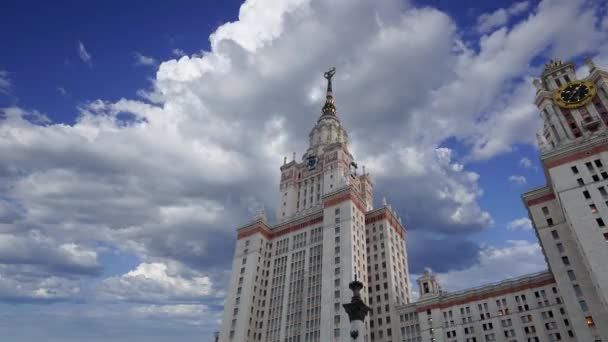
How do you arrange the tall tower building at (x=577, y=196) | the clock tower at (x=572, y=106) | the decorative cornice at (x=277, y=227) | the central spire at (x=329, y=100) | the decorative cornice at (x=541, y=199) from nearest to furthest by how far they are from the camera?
the tall tower building at (x=577, y=196) < the decorative cornice at (x=541, y=199) < the clock tower at (x=572, y=106) < the decorative cornice at (x=277, y=227) < the central spire at (x=329, y=100)

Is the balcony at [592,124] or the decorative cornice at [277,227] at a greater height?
the balcony at [592,124]

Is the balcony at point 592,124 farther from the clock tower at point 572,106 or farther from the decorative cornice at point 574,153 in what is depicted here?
the decorative cornice at point 574,153

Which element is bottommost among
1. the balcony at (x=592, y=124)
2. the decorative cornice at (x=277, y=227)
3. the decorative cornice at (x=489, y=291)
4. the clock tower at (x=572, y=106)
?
the decorative cornice at (x=489, y=291)

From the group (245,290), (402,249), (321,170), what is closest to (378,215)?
(402,249)

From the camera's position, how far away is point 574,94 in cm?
9212

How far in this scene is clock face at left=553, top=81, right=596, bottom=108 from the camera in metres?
90.0

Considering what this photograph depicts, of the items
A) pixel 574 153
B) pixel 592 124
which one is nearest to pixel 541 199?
pixel 574 153

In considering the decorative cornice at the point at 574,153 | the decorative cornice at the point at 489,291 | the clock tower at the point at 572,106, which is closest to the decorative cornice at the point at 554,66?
the clock tower at the point at 572,106

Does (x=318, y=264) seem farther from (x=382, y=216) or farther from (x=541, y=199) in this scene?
(x=541, y=199)

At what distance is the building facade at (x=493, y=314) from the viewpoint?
258 feet

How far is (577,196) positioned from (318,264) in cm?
6017

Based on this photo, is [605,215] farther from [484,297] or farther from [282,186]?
[282,186]

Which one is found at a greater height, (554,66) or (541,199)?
(554,66)

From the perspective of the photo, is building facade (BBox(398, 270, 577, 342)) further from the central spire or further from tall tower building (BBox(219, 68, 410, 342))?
the central spire
